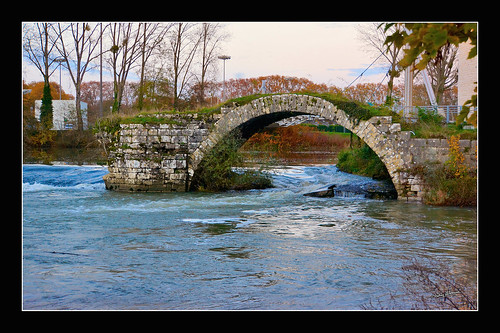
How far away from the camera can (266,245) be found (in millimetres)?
8750

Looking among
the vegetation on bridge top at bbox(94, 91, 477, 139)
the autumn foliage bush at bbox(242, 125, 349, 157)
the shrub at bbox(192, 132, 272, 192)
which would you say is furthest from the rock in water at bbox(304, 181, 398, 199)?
the autumn foliage bush at bbox(242, 125, 349, 157)

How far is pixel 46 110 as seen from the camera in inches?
1131

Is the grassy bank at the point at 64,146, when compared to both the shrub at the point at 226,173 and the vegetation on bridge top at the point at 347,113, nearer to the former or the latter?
the vegetation on bridge top at the point at 347,113

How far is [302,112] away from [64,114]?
711 inches

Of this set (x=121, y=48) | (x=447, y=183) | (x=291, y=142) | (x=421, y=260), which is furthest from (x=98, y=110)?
(x=421, y=260)

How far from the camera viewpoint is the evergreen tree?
28062mm

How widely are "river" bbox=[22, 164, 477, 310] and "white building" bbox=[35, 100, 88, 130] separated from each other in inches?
554

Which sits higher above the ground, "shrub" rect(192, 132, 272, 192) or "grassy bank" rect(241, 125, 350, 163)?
"grassy bank" rect(241, 125, 350, 163)

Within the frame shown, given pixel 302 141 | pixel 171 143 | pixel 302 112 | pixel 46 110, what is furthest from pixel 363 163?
pixel 46 110

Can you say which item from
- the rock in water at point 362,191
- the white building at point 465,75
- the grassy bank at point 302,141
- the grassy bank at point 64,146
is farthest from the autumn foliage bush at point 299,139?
the rock in water at point 362,191

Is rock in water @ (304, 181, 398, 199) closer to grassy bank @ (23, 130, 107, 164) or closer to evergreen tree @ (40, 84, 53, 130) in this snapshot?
grassy bank @ (23, 130, 107, 164)

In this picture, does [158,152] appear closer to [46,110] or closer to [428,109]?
[428,109]
